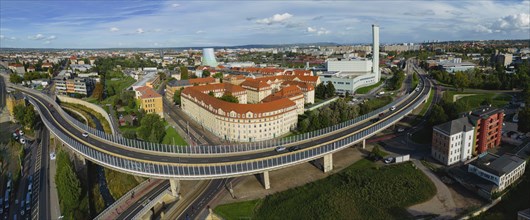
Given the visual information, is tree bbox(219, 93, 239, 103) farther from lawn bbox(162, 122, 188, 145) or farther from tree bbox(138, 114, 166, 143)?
tree bbox(138, 114, 166, 143)

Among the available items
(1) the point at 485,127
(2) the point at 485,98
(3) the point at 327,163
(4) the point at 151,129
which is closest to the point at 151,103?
(4) the point at 151,129

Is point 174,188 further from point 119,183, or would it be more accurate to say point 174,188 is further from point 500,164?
point 500,164

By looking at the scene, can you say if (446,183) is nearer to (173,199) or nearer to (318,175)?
(318,175)

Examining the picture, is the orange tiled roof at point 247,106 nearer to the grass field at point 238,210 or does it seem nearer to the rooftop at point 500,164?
the grass field at point 238,210

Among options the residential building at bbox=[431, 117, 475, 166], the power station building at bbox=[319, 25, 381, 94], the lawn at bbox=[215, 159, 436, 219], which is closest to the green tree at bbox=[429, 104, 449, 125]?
the residential building at bbox=[431, 117, 475, 166]

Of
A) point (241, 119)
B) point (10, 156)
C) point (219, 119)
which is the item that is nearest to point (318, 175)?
point (241, 119)

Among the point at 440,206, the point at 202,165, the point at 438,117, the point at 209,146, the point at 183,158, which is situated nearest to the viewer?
the point at 440,206
